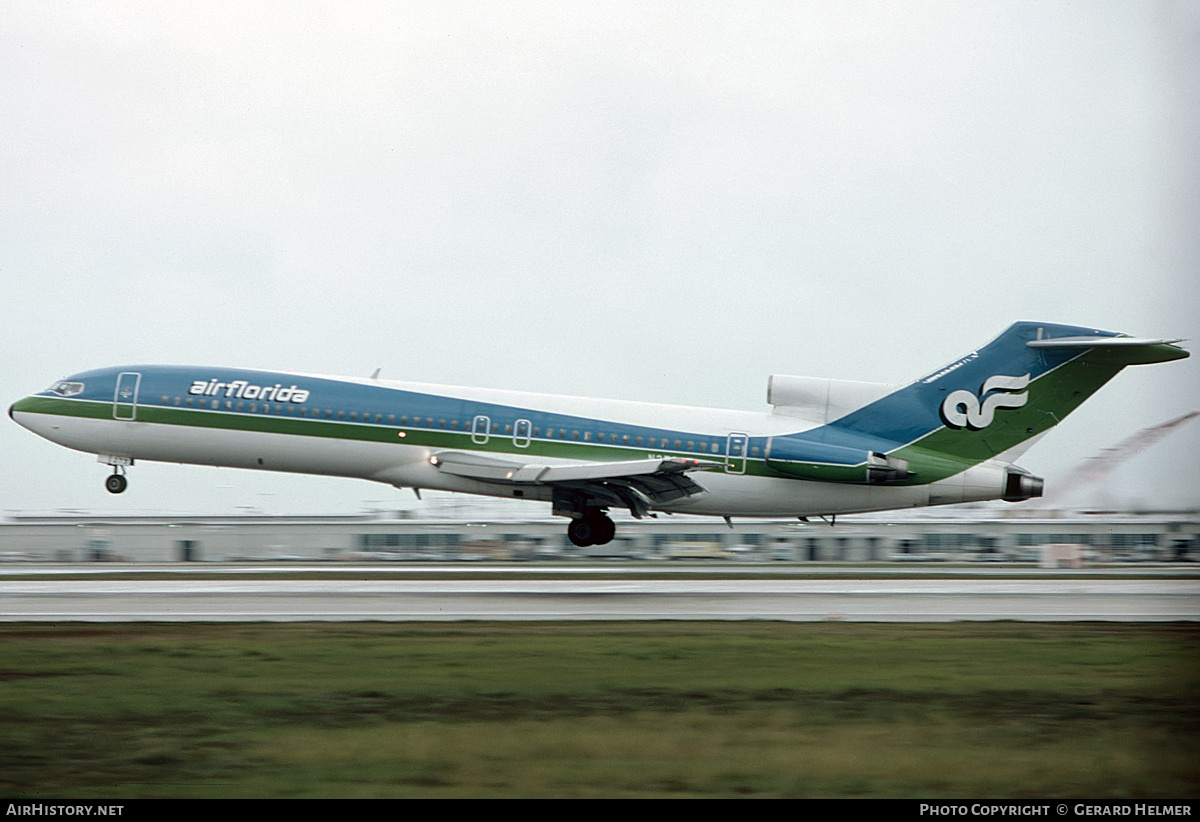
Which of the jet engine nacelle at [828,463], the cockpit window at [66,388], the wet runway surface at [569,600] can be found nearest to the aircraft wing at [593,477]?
the jet engine nacelle at [828,463]

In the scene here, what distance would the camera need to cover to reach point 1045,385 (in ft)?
106

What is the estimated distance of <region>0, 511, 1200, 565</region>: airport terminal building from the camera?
54.6m

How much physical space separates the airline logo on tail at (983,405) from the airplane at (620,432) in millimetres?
40

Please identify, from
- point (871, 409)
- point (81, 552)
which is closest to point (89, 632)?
point (871, 409)

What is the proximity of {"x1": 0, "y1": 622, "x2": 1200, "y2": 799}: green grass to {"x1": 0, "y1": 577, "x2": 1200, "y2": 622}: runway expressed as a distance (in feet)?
9.31

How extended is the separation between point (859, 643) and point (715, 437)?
1414 cm

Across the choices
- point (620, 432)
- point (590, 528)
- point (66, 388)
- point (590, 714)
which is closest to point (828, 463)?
point (620, 432)

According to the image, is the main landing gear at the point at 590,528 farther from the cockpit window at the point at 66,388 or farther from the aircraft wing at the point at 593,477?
the cockpit window at the point at 66,388

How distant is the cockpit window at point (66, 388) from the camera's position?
32.0 meters

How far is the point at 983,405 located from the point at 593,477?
11440 mm

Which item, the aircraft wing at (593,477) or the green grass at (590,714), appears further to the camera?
the aircraft wing at (593,477)

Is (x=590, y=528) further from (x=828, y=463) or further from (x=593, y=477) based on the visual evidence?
(x=828, y=463)

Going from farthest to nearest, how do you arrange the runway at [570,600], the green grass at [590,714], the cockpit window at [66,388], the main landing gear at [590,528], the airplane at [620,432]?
the main landing gear at [590,528]
the cockpit window at [66,388]
the airplane at [620,432]
the runway at [570,600]
the green grass at [590,714]

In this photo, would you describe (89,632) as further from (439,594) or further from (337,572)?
(337,572)
